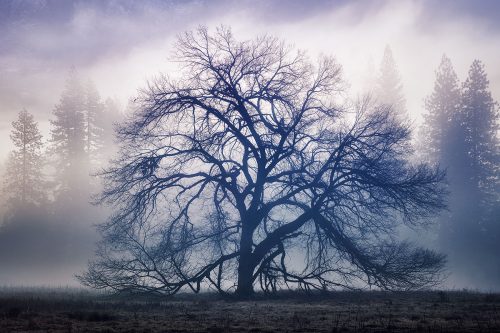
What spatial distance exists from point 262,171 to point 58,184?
34.1 metres

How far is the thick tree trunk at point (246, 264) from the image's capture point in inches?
715

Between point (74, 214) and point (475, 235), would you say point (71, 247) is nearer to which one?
point (74, 214)

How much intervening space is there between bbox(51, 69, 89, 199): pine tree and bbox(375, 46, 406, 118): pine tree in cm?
2954

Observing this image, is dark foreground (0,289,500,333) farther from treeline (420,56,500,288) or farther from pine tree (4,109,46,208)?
pine tree (4,109,46,208)

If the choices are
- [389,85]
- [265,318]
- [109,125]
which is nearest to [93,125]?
[109,125]

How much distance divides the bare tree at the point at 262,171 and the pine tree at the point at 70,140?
1153 inches

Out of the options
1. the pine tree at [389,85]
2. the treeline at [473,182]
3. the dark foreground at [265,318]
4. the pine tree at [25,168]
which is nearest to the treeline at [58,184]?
the pine tree at [25,168]

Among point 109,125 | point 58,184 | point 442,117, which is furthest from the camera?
point 109,125

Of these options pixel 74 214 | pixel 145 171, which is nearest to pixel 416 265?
pixel 145 171

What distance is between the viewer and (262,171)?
18719 millimetres

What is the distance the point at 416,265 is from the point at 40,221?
39239 mm

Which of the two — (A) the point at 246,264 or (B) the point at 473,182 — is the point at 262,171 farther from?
(B) the point at 473,182

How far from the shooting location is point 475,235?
37.8 meters

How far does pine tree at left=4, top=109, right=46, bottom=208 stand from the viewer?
47.5 metres
